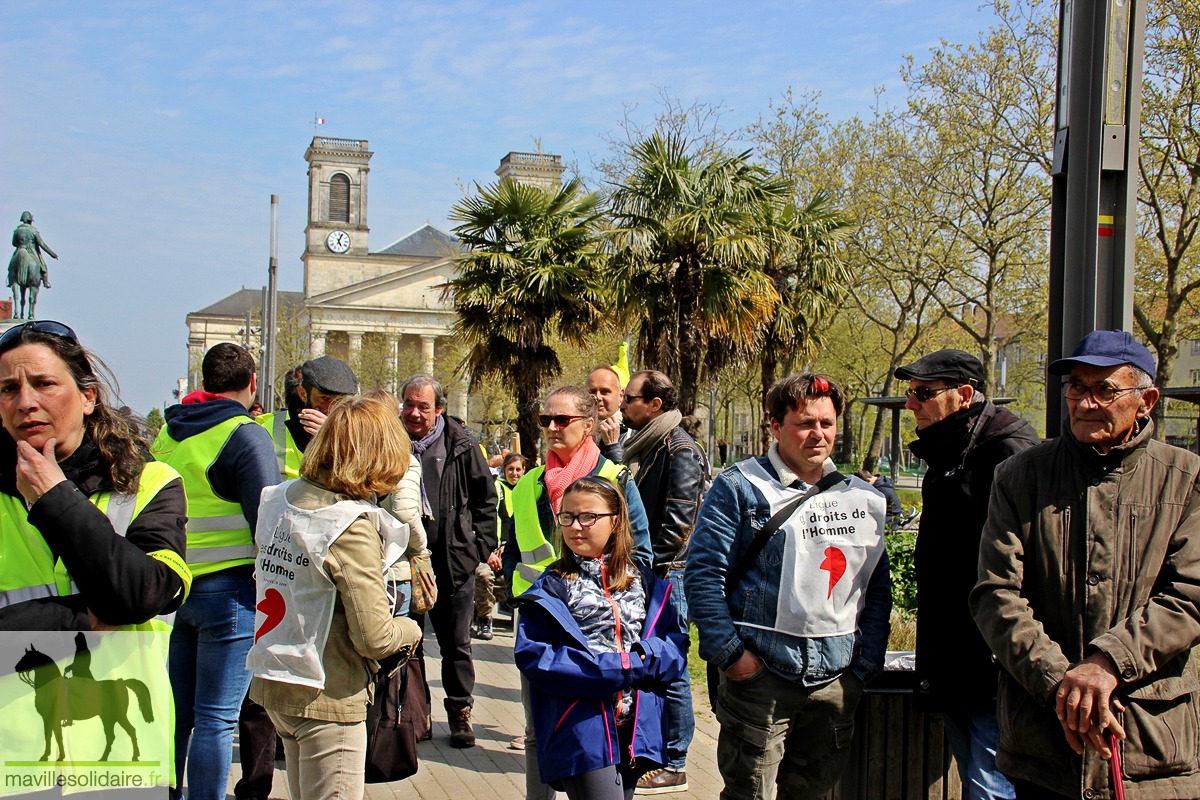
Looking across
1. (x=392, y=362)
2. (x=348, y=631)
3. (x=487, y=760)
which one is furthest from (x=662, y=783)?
(x=392, y=362)

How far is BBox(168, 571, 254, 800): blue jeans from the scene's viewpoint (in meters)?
3.91

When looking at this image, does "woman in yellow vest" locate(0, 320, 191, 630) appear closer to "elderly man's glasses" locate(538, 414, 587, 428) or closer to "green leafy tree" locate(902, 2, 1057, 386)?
"elderly man's glasses" locate(538, 414, 587, 428)

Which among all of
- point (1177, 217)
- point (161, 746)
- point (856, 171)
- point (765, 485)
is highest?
point (856, 171)

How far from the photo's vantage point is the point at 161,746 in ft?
8.23

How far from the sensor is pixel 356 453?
328 centimetres

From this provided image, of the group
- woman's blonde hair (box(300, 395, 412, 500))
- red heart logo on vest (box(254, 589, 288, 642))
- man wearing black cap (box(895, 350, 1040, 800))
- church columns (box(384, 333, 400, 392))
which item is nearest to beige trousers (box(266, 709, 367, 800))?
red heart logo on vest (box(254, 589, 288, 642))

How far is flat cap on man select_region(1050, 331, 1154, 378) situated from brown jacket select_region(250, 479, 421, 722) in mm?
2313

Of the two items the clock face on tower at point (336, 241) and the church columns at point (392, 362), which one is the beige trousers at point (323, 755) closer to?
the church columns at point (392, 362)

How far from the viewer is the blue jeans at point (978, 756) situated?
135 inches

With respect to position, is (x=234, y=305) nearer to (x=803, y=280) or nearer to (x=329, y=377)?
(x=803, y=280)

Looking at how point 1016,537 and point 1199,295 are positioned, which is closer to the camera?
point 1016,537

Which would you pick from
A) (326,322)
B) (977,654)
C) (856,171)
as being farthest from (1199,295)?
(326,322)

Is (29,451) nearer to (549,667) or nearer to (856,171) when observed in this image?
(549,667)

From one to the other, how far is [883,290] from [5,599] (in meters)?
31.9
